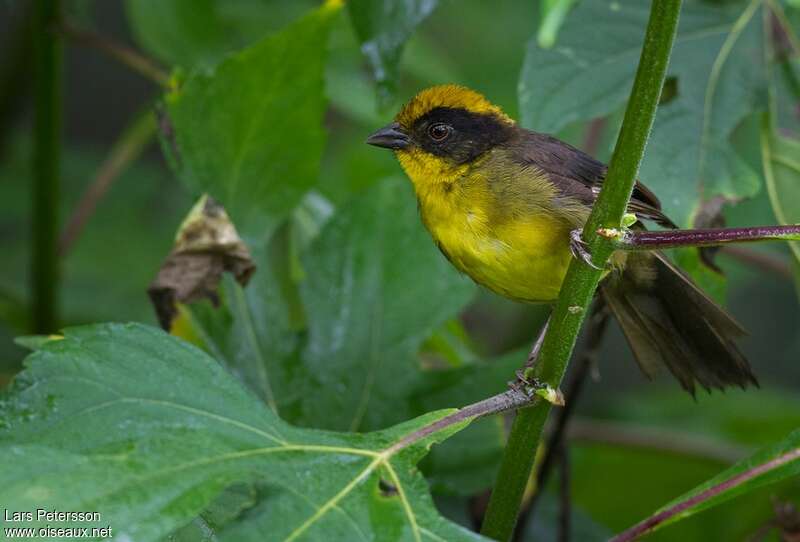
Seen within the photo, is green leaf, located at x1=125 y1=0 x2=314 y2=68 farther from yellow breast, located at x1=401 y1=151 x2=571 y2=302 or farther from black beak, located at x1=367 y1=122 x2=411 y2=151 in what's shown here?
yellow breast, located at x1=401 y1=151 x2=571 y2=302

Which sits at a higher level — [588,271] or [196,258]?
[588,271]

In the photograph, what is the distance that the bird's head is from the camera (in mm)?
2805

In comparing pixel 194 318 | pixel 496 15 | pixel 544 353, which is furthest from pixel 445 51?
pixel 544 353

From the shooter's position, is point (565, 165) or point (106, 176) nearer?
point (565, 165)

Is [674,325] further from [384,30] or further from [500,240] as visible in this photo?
[384,30]

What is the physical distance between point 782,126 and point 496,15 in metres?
2.64

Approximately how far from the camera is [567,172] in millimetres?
2592

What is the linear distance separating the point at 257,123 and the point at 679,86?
918 millimetres

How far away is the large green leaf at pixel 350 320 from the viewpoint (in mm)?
2354

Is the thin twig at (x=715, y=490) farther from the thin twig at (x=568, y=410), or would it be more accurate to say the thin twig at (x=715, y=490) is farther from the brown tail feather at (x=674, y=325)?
the thin twig at (x=568, y=410)

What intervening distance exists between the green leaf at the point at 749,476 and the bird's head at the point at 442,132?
1355mm

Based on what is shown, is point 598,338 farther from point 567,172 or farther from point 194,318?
point 194,318

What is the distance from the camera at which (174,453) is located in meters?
1.46

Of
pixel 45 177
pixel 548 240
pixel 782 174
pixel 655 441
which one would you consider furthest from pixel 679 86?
pixel 45 177
